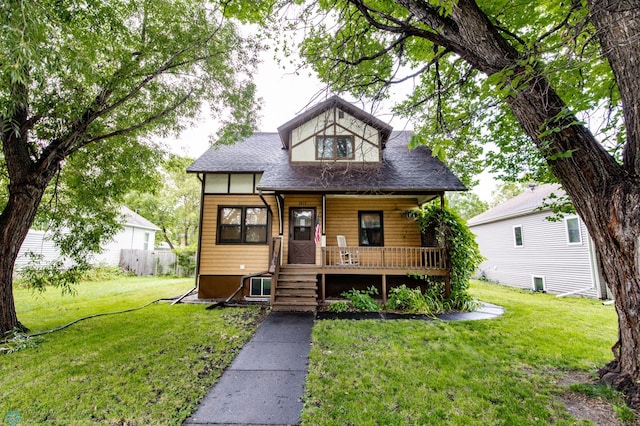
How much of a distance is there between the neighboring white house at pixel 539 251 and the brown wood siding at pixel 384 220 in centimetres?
437

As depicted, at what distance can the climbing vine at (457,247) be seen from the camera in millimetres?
7196

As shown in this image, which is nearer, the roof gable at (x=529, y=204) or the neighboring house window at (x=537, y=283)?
the neighboring house window at (x=537, y=283)

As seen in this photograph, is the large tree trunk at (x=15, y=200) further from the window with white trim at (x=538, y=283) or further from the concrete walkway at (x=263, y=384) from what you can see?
the window with white trim at (x=538, y=283)

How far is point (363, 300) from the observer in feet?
24.0

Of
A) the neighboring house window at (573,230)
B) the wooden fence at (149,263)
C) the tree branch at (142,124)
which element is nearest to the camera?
the tree branch at (142,124)

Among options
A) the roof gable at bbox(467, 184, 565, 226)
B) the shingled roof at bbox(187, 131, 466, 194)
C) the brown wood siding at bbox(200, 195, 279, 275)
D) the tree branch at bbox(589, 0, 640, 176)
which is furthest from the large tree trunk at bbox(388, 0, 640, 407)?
the roof gable at bbox(467, 184, 565, 226)

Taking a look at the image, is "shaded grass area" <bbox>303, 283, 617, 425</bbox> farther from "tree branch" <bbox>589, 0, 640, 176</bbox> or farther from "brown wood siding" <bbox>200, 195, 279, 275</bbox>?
"brown wood siding" <bbox>200, 195, 279, 275</bbox>

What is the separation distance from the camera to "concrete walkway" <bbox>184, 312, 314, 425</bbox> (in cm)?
263

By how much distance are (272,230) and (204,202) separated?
8.39 feet

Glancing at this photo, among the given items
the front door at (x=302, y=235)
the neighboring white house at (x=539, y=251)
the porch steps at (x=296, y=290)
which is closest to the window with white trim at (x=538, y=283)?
the neighboring white house at (x=539, y=251)

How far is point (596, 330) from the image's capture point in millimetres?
5203

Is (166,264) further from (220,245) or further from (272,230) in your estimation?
(272,230)

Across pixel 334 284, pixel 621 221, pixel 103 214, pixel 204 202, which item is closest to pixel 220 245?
pixel 204 202

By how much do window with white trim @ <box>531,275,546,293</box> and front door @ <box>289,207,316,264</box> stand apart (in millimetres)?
10019
